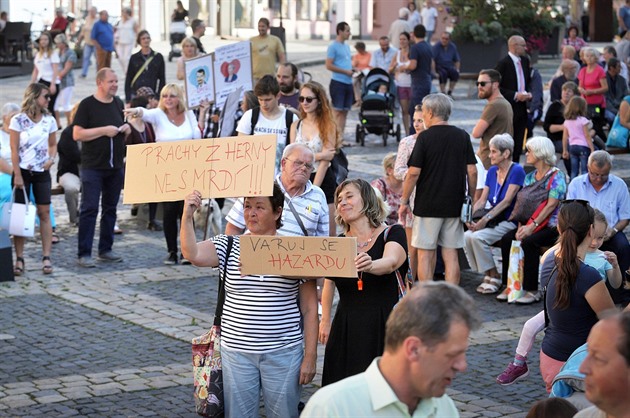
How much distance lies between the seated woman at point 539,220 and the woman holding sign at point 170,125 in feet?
10.8

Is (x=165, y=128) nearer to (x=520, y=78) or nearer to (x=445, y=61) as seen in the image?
(x=520, y=78)

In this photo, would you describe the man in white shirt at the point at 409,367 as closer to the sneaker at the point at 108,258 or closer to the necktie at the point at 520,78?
the sneaker at the point at 108,258

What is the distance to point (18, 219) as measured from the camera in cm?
1086

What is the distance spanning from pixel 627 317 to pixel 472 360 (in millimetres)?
4833

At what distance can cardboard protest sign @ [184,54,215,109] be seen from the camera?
1352 centimetres

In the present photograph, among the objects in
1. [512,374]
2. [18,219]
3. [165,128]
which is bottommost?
[512,374]

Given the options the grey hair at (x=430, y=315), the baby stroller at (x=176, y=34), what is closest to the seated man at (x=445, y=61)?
the baby stroller at (x=176, y=34)

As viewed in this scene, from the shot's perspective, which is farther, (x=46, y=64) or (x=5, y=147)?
(x=46, y=64)

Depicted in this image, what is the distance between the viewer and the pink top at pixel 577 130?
14094 millimetres

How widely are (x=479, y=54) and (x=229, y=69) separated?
645 inches

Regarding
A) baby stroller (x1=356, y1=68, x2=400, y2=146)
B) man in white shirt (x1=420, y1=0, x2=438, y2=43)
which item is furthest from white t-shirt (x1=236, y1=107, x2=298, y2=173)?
man in white shirt (x1=420, y1=0, x2=438, y2=43)

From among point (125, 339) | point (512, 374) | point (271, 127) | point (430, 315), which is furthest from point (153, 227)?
point (430, 315)

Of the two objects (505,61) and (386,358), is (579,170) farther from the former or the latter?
(386,358)

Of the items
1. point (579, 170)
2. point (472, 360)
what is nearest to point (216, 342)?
point (472, 360)
